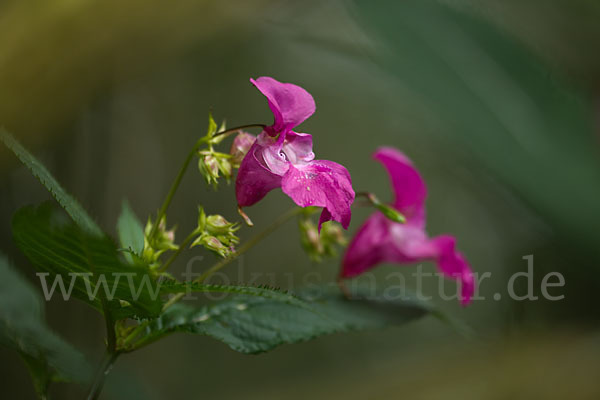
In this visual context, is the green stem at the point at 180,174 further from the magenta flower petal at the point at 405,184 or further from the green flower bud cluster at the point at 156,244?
the magenta flower petal at the point at 405,184

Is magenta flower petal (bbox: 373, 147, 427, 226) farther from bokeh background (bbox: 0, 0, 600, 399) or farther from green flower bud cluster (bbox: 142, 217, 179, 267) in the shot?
green flower bud cluster (bbox: 142, 217, 179, 267)

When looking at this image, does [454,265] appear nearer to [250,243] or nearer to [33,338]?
[250,243]

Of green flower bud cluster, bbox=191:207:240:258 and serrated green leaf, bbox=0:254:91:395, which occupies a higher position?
green flower bud cluster, bbox=191:207:240:258

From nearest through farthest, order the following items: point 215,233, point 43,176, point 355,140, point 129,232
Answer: point 43,176 < point 215,233 < point 129,232 < point 355,140

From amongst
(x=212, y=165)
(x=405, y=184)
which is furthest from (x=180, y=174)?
(x=405, y=184)

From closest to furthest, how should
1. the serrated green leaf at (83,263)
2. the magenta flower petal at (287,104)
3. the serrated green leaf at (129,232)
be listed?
the serrated green leaf at (83,263) < the magenta flower petal at (287,104) < the serrated green leaf at (129,232)

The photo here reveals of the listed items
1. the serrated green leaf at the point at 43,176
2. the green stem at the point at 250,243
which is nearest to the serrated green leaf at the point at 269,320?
the green stem at the point at 250,243

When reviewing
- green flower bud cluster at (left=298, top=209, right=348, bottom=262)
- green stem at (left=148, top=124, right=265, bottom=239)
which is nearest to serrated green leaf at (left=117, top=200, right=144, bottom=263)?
green stem at (left=148, top=124, right=265, bottom=239)
